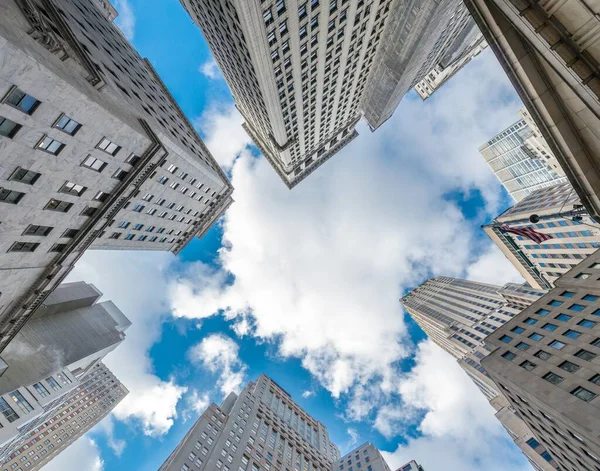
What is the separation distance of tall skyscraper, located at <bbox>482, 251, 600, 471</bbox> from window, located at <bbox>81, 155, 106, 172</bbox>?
4823 cm

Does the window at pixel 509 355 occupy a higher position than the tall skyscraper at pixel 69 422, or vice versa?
the tall skyscraper at pixel 69 422

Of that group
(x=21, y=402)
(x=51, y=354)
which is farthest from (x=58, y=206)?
(x=51, y=354)

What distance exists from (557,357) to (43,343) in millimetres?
83642

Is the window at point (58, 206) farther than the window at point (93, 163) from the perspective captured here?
No

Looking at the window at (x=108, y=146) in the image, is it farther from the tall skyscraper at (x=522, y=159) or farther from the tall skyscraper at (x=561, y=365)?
the tall skyscraper at (x=522, y=159)

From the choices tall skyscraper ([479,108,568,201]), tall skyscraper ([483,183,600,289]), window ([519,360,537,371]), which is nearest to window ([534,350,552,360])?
window ([519,360,537,371])

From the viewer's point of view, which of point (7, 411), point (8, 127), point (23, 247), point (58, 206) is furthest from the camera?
point (7, 411)

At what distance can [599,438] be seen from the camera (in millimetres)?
26797

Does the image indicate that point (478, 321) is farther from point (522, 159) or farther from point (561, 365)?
point (522, 159)

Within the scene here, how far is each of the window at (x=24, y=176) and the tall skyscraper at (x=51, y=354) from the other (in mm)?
43586

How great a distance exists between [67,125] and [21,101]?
3.36 metres

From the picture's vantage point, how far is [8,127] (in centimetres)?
1981

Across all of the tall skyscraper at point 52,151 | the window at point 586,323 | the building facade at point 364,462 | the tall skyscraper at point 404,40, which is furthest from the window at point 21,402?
the tall skyscraper at point 404,40

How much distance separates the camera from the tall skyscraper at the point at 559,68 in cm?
996
